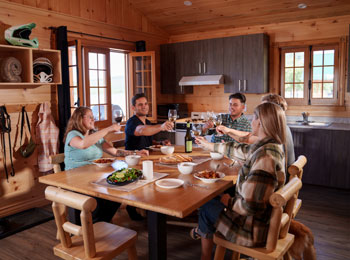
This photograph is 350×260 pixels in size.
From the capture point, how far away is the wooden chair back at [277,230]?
66.2 inches

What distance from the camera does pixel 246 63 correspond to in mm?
5066

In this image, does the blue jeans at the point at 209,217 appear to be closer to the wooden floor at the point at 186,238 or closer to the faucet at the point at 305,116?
the wooden floor at the point at 186,238

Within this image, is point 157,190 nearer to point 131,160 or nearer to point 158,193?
point 158,193

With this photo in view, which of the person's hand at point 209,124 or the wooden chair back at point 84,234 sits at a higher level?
the person's hand at point 209,124

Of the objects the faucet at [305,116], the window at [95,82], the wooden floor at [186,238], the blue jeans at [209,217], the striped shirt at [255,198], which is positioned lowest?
the wooden floor at [186,238]

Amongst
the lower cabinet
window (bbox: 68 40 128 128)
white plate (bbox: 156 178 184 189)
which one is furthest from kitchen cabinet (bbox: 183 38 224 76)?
white plate (bbox: 156 178 184 189)

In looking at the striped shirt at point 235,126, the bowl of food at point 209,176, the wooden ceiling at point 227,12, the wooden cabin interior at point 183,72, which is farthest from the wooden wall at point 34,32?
the bowl of food at point 209,176

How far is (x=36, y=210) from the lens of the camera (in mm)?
3920

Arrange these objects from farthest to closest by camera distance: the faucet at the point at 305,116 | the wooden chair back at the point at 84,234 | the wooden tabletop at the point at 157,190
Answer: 1. the faucet at the point at 305,116
2. the wooden tabletop at the point at 157,190
3. the wooden chair back at the point at 84,234

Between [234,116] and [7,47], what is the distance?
7.79 ft

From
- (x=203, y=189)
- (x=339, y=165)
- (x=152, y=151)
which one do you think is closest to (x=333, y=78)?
(x=339, y=165)

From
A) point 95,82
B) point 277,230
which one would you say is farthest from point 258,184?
point 95,82

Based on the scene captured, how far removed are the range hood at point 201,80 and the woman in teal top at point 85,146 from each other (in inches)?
103

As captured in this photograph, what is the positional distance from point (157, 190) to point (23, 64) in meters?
2.50
